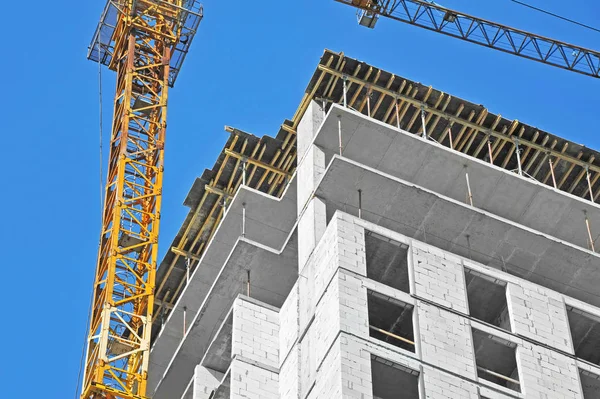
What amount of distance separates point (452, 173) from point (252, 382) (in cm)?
1107

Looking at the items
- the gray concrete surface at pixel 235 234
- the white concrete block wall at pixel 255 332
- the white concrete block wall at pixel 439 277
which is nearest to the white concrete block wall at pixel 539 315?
the white concrete block wall at pixel 439 277

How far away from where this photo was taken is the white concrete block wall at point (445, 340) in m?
47.0

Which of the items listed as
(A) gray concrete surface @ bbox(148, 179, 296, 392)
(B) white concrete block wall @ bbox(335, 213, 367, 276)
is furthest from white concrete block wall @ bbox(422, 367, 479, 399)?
(A) gray concrete surface @ bbox(148, 179, 296, 392)

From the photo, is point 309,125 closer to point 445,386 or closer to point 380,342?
point 380,342

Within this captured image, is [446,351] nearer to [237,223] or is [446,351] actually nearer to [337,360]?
[337,360]

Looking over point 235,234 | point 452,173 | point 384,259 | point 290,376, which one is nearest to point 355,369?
point 290,376

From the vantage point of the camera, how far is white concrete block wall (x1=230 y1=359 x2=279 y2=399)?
170 ft

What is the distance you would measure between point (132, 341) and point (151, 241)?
5.33 meters

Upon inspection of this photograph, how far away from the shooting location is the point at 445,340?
47.9 metres

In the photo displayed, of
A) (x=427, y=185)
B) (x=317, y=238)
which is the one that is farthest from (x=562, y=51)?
(x=317, y=238)

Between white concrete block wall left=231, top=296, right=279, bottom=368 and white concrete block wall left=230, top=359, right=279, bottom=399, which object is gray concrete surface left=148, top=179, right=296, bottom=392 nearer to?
white concrete block wall left=231, top=296, right=279, bottom=368

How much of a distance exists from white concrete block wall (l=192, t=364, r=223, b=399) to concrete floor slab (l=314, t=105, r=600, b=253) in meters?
9.48

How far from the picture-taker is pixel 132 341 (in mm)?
55469

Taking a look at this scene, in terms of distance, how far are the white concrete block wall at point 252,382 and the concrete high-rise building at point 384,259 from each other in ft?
0.19
